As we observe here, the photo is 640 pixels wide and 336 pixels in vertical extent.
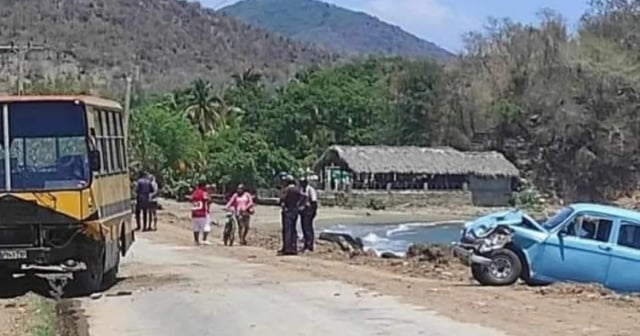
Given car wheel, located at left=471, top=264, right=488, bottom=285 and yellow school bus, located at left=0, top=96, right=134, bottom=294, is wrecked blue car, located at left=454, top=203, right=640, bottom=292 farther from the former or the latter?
yellow school bus, located at left=0, top=96, right=134, bottom=294

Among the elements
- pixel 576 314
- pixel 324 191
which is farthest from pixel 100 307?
pixel 324 191

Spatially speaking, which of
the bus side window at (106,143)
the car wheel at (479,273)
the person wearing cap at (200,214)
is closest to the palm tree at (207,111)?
the person wearing cap at (200,214)

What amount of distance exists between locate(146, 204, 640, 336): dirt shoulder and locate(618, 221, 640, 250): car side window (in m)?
1.35

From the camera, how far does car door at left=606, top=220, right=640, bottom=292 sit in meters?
Result: 24.0

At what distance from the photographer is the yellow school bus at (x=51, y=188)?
68.9ft

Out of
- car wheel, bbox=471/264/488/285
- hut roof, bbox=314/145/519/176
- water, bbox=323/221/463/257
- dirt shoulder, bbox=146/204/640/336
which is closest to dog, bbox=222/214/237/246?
dirt shoulder, bbox=146/204/640/336

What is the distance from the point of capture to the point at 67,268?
2189cm

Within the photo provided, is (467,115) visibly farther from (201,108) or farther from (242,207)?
(242,207)

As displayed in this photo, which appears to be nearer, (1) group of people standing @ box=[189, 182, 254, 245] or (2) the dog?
(1) group of people standing @ box=[189, 182, 254, 245]

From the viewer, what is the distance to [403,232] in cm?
6825

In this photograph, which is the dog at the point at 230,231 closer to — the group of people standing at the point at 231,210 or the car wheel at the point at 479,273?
the group of people standing at the point at 231,210

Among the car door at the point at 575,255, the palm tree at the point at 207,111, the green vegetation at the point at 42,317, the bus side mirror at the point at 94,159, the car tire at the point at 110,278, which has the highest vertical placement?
the palm tree at the point at 207,111

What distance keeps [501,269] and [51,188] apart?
779 cm

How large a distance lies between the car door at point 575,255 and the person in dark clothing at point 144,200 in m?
17.5
